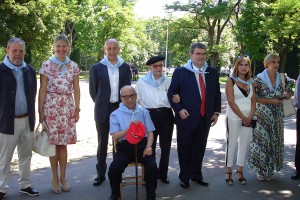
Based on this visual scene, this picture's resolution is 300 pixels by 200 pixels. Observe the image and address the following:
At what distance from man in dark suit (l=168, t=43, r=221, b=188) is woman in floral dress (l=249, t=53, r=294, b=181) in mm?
749

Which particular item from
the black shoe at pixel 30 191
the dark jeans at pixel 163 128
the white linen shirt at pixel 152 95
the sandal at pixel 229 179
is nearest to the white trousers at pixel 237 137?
the sandal at pixel 229 179

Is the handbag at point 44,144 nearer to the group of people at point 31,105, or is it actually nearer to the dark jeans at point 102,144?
the group of people at point 31,105

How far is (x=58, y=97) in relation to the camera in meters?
4.56

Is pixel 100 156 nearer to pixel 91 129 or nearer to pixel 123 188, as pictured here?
pixel 123 188

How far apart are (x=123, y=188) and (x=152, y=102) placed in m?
1.30

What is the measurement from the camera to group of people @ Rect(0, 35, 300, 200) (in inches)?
171

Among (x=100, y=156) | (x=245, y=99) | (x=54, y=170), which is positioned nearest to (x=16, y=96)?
(x=54, y=170)

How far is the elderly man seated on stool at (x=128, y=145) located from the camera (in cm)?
429

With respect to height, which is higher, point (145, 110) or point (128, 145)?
point (145, 110)

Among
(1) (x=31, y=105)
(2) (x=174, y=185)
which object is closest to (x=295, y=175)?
(2) (x=174, y=185)

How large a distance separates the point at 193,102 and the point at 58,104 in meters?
1.85

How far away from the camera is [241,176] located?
5285 millimetres

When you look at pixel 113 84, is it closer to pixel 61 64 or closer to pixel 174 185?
pixel 61 64

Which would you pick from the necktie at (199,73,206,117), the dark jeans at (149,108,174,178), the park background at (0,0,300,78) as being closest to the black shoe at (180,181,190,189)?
the dark jeans at (149,108,174,178)
